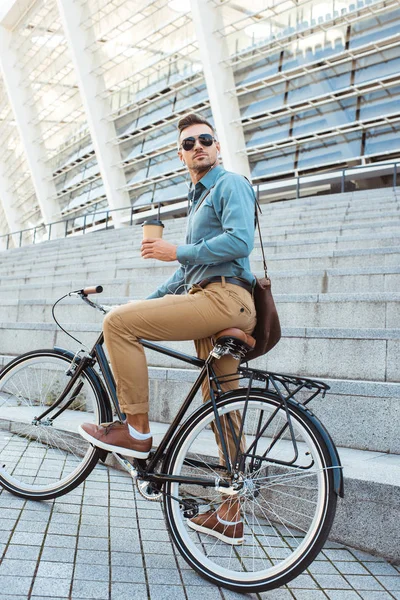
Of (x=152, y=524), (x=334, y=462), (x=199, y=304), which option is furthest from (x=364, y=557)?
(x=199, y=304)

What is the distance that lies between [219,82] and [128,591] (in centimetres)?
3076

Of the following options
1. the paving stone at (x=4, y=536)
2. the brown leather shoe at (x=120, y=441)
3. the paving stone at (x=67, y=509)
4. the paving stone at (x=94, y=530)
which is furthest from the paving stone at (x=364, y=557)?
the paving stone at (x=4, y=536)

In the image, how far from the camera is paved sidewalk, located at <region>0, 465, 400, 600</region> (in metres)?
2.34

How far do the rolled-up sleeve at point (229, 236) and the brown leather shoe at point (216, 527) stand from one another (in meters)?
1.21

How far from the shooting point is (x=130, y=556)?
8.72ft

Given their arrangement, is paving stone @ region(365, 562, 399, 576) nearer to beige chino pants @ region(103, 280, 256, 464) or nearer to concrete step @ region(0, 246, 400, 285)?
beige chino pants @ region(103, 280, 256, 464)

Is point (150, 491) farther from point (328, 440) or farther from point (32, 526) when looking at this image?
point (328, 440)

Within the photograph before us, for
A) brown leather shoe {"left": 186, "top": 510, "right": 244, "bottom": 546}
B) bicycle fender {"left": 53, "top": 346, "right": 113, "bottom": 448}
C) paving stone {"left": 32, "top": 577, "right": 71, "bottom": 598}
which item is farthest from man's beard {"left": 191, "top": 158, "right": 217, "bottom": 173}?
paving stone {"left": 32, "top": 577, "right": 71, "bottom": 598}

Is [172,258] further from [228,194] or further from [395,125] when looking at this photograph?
[395,125]

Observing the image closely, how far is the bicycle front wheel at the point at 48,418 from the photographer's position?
316 centimetres

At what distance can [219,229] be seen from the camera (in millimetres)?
2807

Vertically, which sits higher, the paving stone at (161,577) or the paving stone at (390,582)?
the paving stone at (161,577)

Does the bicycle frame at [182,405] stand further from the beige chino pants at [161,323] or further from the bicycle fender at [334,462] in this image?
the bicycle fender at [334,462]

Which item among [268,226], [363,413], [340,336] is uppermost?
[268,226]
